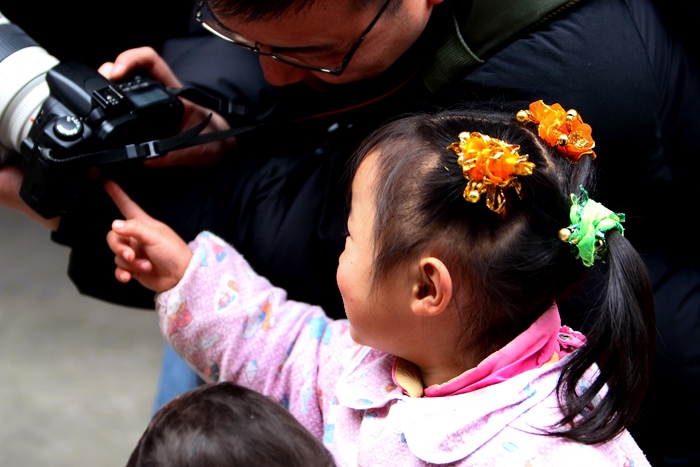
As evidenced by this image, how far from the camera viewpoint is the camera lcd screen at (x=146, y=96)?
0.88m

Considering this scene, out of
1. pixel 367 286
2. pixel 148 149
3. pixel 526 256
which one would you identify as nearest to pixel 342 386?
pixel 367 286

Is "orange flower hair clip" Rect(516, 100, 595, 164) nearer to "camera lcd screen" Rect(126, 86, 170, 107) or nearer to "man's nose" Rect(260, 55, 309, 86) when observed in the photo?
"man's nose" Rect(260, 55, 309, 86)

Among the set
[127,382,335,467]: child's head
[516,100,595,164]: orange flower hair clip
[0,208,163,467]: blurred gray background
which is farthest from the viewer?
[0,208,163,467]: blurred gray background

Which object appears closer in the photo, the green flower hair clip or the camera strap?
the green flower hair clip

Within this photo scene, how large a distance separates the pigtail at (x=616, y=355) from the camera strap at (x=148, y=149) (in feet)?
1.63

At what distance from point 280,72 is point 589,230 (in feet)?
1.37

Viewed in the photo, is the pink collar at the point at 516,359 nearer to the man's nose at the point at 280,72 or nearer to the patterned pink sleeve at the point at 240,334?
the patterned pink sleeve at the point at 240,334

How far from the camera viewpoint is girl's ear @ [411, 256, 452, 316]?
25.9 inches

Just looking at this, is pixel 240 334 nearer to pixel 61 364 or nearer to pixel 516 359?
pixel 516 359

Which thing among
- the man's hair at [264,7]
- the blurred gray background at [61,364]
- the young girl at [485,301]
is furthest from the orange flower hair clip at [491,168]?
the blurred gray background at [61,364]

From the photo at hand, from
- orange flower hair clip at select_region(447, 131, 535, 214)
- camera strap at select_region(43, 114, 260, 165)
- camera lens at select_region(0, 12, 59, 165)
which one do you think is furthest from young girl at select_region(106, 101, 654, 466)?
camera lens at select_region(0, 12, 59, 165)

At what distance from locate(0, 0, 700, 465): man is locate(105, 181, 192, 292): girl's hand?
8cm

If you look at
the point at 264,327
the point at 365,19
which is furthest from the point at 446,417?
the point at 365,19

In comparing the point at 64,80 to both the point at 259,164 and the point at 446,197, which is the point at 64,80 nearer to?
the point at 259,164
